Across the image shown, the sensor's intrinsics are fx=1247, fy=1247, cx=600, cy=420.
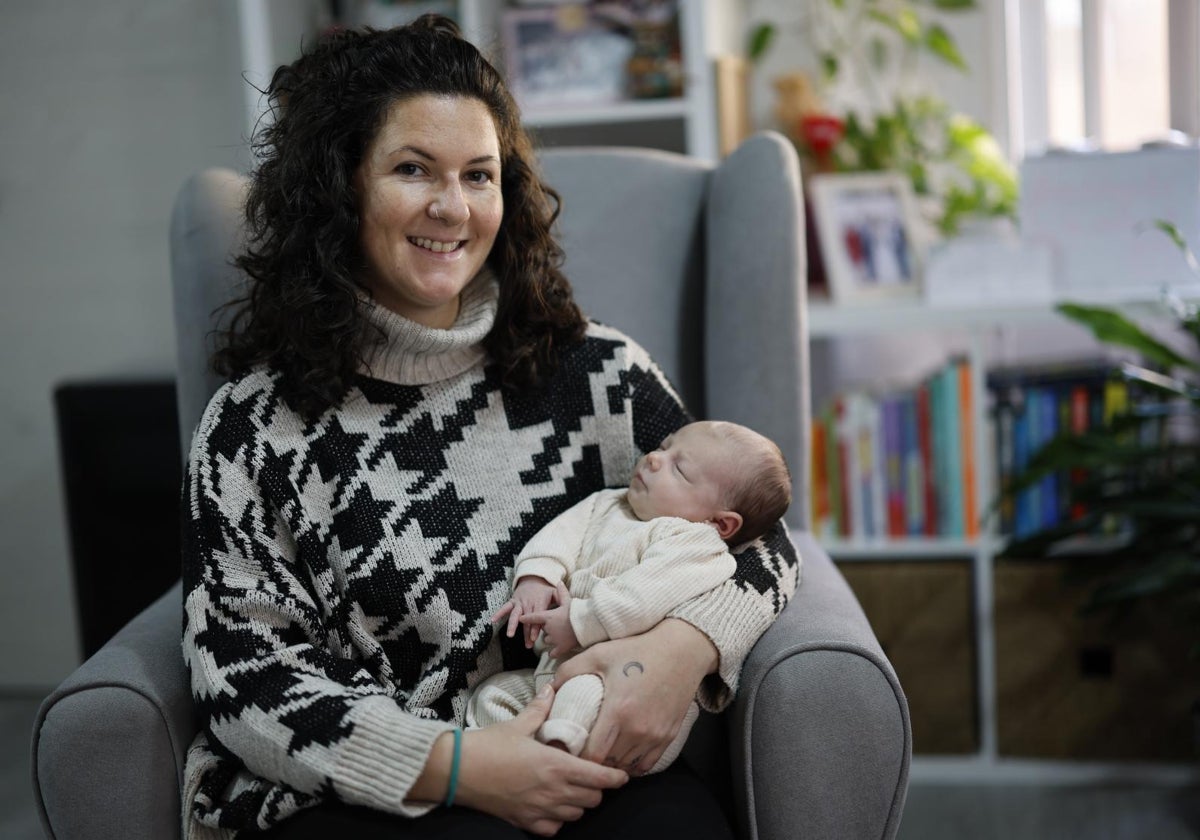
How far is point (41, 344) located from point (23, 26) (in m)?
0.70

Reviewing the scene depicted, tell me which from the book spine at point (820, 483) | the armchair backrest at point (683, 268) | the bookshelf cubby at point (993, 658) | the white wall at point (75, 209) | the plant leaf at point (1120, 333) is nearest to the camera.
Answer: the armchair backrest at point (683, 268)

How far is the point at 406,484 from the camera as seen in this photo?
139 centimetres

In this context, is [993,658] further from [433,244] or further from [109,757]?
[109,757]

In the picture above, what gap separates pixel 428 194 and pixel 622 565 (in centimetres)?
45

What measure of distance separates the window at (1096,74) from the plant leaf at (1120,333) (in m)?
0.76

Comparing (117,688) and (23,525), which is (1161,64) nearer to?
(117,688)

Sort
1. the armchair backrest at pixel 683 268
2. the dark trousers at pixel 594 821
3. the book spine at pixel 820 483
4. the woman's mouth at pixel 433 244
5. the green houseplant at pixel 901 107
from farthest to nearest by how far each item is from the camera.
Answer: the green houseplant at pixel 901 107 → the book spine at pixel 820 483 → the armchair backrest at pixel 683 268 → the woman's mouth at pixel 433 244 → the dark trousers at pixel 594 821

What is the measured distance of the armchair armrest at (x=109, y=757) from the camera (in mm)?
1168

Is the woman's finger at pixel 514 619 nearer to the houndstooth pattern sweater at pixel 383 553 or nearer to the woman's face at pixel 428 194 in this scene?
the houndstooth pattern sweater at pixel 383 553

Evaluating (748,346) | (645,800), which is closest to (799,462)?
(748,346)

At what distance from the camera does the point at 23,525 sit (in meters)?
2.87

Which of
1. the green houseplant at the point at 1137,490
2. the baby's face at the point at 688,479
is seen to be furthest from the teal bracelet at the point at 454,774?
the green houseplant at the point at 1137,490

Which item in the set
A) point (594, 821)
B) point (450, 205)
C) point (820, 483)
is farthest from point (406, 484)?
point (820, 483)

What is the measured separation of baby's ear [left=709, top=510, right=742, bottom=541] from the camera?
1.34 metres
